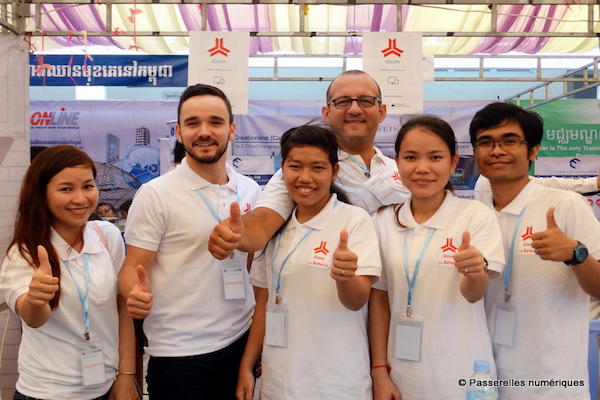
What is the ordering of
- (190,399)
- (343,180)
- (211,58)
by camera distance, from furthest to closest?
(211,58) < (343,180) < (190,399)

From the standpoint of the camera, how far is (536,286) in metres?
1.75

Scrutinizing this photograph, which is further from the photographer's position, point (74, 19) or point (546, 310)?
point (74, 19)

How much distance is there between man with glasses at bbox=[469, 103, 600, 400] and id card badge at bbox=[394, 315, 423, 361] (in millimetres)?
296

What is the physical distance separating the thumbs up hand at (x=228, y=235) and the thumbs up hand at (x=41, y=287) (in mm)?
508

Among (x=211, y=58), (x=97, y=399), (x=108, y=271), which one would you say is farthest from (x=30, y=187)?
(x=211, y=58)

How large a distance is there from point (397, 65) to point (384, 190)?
227 centimetres

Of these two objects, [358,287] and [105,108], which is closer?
[358,287]

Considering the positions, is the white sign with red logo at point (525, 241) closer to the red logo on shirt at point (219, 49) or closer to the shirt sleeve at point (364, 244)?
the shirt sleeve at point (364, 244)

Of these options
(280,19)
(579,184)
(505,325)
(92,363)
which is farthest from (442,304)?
(280,19)

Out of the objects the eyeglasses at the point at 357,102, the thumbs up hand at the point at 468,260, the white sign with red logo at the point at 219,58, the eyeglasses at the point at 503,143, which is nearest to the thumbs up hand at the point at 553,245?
the thumbs up hand at the point at 468,260

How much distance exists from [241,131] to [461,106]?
8.93 feet

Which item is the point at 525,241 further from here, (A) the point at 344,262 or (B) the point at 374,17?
(B) the point at 374,17

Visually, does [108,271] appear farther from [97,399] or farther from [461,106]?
[461,106]

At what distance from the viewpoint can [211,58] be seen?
4086mm
